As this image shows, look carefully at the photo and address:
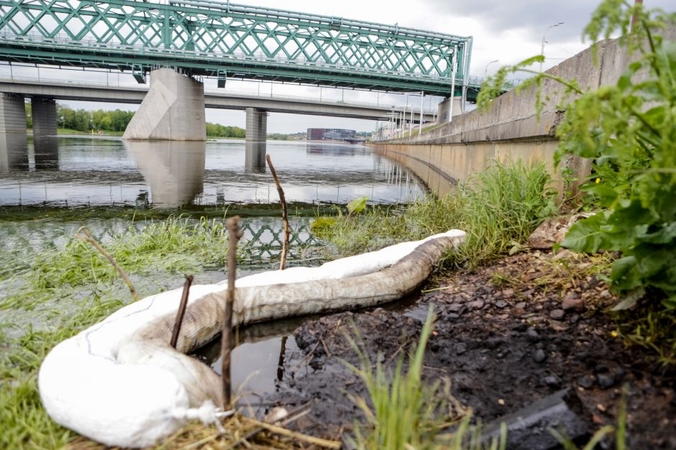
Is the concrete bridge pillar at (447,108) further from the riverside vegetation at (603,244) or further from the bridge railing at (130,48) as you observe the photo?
the riverside vegetation at (603,244)

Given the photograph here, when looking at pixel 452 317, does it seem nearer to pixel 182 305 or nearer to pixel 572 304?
pixel 572 304

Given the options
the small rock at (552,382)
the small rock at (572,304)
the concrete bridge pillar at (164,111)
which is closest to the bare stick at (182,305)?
the small rock at (552,382)

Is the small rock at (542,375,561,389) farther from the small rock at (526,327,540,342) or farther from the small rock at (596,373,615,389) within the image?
the small rock at (526,327,540,342)

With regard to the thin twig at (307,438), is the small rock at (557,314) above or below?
above

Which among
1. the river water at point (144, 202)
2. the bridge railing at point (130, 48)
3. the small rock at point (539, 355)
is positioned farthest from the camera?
the bridge railing at point (130, 48)

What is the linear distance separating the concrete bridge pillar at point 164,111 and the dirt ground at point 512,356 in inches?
2111

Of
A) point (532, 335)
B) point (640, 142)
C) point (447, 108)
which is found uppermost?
point (447, 108)

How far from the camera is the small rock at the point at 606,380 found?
2000 millimetres

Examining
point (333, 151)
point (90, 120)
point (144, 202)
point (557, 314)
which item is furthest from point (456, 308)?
point (90, 120)

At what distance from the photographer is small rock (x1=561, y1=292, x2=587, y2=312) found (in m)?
2.81

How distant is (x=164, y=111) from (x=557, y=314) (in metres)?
54.5

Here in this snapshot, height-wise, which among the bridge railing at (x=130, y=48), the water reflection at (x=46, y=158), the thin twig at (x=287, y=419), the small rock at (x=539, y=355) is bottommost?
the thin twig at (x=287, y=419)

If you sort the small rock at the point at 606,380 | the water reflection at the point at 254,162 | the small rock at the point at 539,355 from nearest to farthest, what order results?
the small rock at the point at 606,380 → the small rock at the point at 539,355 → the water reflection at the point at 254,162

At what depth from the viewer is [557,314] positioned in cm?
286
